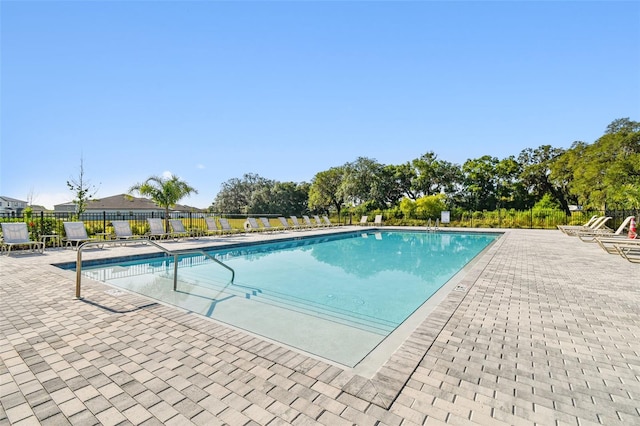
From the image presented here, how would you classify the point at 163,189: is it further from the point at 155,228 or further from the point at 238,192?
the point at 238,192

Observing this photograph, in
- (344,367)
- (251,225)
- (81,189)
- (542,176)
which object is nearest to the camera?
(344,367)

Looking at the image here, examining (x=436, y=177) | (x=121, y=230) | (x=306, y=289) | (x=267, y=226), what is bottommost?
(x=306, y=289)

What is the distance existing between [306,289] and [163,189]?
1066 centimetres

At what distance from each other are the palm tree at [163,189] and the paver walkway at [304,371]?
1035cm

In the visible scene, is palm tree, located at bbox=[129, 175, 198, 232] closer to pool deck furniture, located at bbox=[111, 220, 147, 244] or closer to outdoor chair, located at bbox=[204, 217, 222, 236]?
outdoor chair, located at bbox=[204, 217, 222, 236]

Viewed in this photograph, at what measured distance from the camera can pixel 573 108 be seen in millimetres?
14914

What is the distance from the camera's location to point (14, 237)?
8.15m

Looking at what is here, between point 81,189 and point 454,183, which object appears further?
point 454,183

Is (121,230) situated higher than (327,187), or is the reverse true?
(327,187)

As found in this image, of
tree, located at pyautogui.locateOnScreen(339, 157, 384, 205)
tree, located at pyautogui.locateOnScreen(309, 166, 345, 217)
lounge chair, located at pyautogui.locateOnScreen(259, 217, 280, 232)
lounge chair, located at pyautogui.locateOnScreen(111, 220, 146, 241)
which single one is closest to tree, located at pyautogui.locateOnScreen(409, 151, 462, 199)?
tree, located at pyautogui.locateOnScreen(339, 157, 384, 205)

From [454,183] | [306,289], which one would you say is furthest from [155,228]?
[454,183]

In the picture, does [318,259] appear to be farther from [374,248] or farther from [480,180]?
[480,180]

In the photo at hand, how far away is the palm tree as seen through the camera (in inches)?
526

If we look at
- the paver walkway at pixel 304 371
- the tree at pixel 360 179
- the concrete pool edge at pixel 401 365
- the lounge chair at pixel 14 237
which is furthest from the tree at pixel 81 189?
the tree at pixel 360 179
